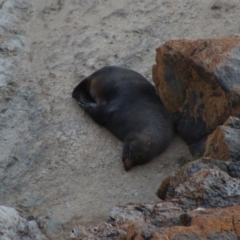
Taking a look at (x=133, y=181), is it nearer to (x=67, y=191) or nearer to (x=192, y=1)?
(x=67, y=191)

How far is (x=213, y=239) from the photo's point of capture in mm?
3783

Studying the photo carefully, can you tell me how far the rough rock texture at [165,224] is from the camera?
3824 millimetres

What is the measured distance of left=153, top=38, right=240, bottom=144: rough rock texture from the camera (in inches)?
245

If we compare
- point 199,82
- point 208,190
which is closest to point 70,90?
point 199,82

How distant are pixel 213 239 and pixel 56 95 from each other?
14.3ft

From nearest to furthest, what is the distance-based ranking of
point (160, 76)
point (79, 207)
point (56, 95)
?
point (79, 207), point (160, 76), point (56, 95)

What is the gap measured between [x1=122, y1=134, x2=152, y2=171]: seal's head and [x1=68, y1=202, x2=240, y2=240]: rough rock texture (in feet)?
6.96

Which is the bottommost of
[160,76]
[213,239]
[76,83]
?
[76,83]

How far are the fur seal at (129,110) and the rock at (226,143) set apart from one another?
1455 millimetres

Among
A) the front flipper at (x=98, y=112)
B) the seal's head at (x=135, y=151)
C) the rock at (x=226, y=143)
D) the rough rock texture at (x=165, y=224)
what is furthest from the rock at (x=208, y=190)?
the front flipper at (x=98, y=112)

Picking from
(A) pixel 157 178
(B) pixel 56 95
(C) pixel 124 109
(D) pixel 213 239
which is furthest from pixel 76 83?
(D) pixel 213 239

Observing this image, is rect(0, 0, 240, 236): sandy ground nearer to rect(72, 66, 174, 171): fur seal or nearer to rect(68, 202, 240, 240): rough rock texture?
rect(72, 66, 174, 171): fur seal

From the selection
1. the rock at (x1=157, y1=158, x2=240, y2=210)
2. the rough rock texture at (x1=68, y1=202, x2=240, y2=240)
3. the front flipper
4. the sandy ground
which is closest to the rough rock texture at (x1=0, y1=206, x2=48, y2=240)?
the sandy ground

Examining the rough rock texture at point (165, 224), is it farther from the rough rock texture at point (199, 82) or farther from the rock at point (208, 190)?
the rough rock texture at point (199, 82)
